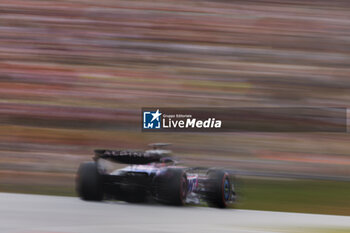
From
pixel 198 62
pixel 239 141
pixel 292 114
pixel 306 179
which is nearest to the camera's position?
pixel 306 179

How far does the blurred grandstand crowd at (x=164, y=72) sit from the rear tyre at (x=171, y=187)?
164 inches

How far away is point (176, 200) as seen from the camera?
6.04m

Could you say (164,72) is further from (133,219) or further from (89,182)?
(133,219)

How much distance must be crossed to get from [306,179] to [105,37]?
555 cm

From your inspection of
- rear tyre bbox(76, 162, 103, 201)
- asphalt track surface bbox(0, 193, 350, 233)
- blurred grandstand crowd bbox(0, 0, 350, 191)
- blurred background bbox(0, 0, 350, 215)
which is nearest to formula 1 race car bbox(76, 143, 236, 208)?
rear tyre bbox(76, 162, 103, 201)

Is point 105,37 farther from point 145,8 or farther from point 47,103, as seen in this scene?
point 47,103

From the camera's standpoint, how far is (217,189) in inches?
246

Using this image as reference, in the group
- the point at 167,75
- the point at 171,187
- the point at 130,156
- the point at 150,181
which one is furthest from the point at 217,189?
the point at 167,75

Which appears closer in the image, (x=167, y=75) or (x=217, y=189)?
(x=217, y=189)

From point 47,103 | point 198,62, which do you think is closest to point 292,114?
point 198,62

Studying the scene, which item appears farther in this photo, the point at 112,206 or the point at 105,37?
the point at 105,37

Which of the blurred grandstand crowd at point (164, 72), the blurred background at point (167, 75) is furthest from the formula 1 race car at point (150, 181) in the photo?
the blurred grandstand crowd at point (164, 72)

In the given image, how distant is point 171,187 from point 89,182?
0.86m

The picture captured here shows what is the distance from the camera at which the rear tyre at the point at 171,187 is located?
5.94m
